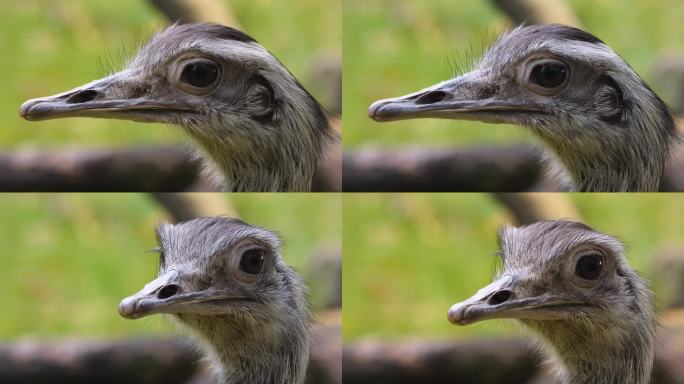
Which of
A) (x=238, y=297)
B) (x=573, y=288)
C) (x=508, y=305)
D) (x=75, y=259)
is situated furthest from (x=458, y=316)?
(x=75, y=259)

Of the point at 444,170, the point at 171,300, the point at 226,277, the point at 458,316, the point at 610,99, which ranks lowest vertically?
the point at 458,316

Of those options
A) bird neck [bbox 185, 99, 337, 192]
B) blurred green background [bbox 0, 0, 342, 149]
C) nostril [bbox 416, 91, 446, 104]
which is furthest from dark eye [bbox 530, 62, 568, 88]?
blurred green background [bbox 0, 0, 342, 149]

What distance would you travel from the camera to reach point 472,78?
3176mm

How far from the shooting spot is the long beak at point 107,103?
3064 mm

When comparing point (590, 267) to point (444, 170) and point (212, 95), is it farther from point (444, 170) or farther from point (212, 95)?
point (212, 95)

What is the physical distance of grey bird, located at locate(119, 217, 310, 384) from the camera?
3.13 meters

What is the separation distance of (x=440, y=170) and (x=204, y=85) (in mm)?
851

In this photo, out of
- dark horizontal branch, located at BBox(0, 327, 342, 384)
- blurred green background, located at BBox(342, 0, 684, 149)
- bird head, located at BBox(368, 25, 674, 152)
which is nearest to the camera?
bird head, located at BBox(368, 25, 674, 152)

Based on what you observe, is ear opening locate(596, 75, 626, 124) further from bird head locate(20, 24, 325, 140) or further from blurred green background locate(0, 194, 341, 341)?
blurred green background locate(0, 194, 341, 341)

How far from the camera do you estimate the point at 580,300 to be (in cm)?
304

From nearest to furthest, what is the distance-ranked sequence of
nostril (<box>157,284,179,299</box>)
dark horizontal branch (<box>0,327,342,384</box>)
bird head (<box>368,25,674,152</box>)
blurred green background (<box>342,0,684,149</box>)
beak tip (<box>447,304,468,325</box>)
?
1. beak tip (<box>447,304,468,325</box>)
2. nostril (<box>157,284,179,299</box>)
3. bird head (<box>368,25,674,152</box>)
4. blurred green background (<box>342,0,684,149</box>)
5. dark horizontal branch (<box>0,327,342,384</box>)

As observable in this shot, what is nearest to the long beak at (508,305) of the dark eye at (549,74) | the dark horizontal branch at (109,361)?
the dark eye at (549,74)

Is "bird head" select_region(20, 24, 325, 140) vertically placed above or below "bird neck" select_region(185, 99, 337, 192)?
above

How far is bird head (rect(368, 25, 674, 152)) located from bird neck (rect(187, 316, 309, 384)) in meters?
0.59
